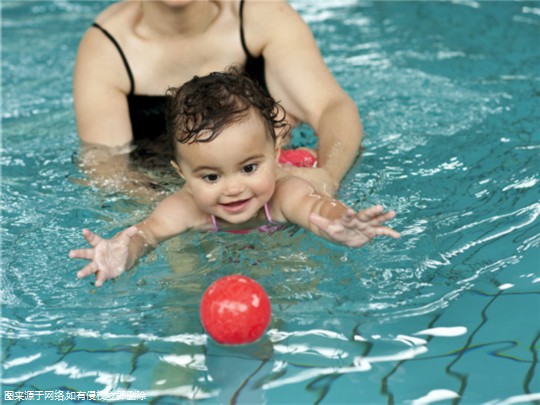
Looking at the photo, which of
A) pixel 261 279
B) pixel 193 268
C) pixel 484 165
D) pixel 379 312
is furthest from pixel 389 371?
pixel 484 165

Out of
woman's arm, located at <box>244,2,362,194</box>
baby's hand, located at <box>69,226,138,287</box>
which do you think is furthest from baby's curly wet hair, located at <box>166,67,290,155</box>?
woman's arm, located at <box>244,2,362,194</box>

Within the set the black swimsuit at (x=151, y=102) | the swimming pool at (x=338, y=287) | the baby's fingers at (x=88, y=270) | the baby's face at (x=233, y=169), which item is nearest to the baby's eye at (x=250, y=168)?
the baby's face at (x=233, y=169)

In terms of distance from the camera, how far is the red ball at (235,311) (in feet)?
7.57

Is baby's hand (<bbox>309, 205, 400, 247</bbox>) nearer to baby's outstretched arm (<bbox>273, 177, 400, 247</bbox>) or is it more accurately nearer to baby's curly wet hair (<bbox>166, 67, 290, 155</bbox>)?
baby's outstretched arm (<bbox>273, 177, 400, 247</bbox>)

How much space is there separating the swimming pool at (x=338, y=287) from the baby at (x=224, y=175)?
18 cm

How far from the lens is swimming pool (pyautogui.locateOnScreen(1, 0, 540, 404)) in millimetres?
2260

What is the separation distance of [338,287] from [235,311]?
47 centimetres

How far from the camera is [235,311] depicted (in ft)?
7.55

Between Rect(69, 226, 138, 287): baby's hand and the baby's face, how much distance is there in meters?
0.29

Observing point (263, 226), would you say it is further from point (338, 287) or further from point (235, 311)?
point (235, 311)

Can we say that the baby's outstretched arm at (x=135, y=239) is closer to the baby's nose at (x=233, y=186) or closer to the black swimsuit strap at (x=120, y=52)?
the baby's nose at (x=233, y=186)

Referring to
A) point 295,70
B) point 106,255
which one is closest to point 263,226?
point 106,255

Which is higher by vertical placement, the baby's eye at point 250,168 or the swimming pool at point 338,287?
the baby's eye at point 250,168

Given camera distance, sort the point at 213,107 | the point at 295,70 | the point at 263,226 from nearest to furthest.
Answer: the point at 213,107 → the point at 263,226 → the point at 295,70
